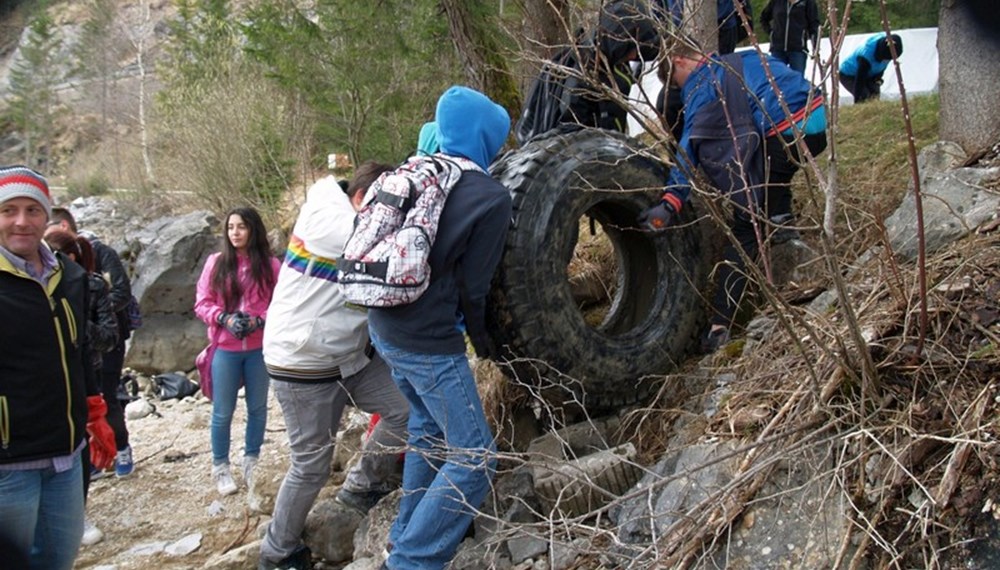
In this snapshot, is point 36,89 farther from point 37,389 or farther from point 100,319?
point 37,389

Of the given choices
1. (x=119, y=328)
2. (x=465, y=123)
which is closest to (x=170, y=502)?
(x=119, y=328)

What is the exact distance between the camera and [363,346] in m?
3.86

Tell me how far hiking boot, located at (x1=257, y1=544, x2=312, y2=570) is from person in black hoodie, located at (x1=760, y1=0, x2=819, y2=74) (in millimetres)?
5283

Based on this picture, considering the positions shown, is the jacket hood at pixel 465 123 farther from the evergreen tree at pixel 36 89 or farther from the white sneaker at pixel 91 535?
the evergreen tree at pixel 36 89

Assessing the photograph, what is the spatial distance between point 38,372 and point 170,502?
109 inches

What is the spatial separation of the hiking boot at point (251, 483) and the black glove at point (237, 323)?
2.73ft

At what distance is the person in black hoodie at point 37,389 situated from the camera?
2.90 m

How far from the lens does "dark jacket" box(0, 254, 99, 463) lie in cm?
289

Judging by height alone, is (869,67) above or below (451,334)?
above

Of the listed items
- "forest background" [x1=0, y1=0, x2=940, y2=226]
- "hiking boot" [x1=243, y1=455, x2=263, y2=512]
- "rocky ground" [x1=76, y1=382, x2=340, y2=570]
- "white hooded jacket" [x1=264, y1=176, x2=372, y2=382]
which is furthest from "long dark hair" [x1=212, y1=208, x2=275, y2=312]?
"forest background" [x1=0, y1=0, x2=940, y2=226]

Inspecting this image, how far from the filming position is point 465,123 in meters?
3.37

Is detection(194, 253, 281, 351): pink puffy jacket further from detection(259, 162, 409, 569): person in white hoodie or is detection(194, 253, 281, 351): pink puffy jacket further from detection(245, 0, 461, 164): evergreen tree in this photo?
detection(245, 0, 461, 164): evergreen tree

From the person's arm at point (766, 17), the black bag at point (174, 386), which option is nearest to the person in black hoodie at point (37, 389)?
the black bag at point (174, 386)

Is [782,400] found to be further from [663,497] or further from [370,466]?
[370,466]
